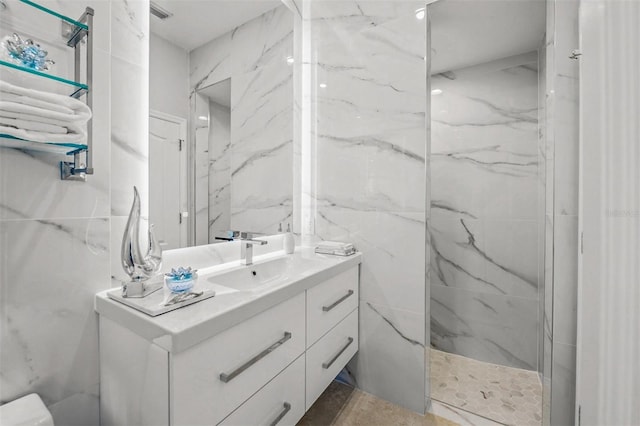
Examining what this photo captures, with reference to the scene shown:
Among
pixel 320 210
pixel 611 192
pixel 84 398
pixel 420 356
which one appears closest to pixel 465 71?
pixel 320 210

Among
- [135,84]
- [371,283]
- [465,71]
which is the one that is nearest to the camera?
[135,84]

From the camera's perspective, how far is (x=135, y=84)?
1099 millimetres

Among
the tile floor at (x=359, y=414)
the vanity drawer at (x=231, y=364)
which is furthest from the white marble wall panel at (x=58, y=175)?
the tile floor at (x=359, y=414)

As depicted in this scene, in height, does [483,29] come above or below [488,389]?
above

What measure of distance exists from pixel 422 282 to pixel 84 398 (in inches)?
60.8

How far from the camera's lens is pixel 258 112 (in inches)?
67.9

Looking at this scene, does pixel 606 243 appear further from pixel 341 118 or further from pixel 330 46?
pixel 330 46

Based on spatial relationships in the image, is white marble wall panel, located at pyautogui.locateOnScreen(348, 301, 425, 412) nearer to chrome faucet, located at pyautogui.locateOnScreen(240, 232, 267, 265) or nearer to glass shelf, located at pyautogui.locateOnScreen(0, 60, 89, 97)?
chrome faucet, located at pyautogui.locateOnScreen(240, 232, 267, 265)

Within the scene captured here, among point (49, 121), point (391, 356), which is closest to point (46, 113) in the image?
point (49, 121)

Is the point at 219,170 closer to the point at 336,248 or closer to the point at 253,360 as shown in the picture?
the point at 336,248

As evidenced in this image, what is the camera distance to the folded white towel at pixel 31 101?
0.70 m

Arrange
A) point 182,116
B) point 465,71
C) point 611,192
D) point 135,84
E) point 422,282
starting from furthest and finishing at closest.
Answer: point 465,71 < point 422,282 < point 182,116 < point 135,84 < point 611,192

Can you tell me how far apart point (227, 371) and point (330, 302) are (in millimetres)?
671

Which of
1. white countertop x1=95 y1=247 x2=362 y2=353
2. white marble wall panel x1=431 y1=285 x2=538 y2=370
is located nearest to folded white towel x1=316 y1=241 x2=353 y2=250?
white countertop x1=95 y1=247 x2=362 y2=353
